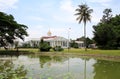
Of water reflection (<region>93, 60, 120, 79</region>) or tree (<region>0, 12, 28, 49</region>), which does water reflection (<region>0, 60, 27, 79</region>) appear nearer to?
water reflection (<region>93, 60, 120, 79</region>)

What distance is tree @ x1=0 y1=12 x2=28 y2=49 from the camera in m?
52.5

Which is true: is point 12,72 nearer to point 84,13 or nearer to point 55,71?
point 55,71

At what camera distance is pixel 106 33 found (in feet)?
187

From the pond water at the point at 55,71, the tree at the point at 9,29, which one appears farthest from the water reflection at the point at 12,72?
the tree at the point at 9,29

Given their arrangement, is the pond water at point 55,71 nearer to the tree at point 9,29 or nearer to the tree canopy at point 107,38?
the tree at point 9,29

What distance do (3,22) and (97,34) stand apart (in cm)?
2012

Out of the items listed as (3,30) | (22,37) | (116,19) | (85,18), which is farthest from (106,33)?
(3,30)

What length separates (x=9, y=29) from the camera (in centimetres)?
5347

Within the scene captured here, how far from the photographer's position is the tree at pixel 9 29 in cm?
5250

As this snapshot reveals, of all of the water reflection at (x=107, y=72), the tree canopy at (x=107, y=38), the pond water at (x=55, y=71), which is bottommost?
the water reflection at (x=107, y=72)

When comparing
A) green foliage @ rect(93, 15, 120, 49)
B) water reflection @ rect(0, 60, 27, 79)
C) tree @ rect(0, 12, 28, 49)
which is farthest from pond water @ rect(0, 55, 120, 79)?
green foliage @ rect(93, 15, 120, 49)

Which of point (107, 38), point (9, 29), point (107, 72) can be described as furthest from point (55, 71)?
point (107, 38)

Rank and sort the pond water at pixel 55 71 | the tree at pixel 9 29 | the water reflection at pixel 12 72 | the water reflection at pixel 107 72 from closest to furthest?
the water reflection at pixel 12 72
the pond water at pixel 55 71
the water reflection at pixel 107 72
the tree at pixel 9 29

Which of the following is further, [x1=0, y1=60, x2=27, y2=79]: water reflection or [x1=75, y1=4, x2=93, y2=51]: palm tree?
[x1=75, y1=4, x2=93, y2=51]: palm tree
